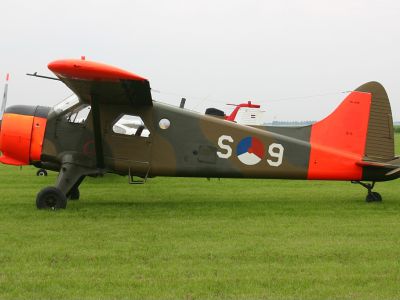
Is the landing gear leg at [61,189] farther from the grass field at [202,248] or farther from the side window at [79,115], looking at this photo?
the side window at [79,115]

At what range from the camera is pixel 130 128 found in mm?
10367

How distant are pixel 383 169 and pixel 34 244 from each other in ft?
21.3

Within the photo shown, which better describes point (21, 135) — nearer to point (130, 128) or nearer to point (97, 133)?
point (97, 133)

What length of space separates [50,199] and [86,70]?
94.4 inches

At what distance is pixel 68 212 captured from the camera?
9.11 meters

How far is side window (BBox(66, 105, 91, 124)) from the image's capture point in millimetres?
10109

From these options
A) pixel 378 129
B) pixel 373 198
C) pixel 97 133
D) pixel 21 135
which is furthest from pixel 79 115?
pixel 373 198

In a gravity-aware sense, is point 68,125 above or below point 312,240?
above

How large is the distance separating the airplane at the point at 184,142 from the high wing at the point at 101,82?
2.1 inches

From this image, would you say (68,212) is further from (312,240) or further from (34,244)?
(312,240)

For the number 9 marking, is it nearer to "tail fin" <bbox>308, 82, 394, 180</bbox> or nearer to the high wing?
"tail fin" <bbox>308, 82, 394, 180</bbox>

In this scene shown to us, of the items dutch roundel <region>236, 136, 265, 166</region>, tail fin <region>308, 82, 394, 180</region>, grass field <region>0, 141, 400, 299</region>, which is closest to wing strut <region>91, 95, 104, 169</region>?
grass field <region>0, 141, 400, 299</region>

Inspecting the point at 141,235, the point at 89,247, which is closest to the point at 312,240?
the point at 141,235

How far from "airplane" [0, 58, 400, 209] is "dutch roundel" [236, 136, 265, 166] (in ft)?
0.06
